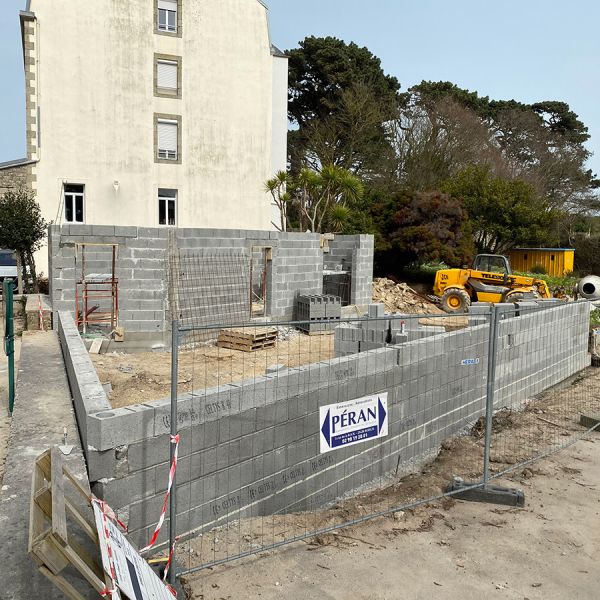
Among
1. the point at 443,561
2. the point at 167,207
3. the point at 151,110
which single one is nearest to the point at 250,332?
the point at 443,561

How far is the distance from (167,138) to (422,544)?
75.9ft

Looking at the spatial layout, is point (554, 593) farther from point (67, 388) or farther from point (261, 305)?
point (261, 305)

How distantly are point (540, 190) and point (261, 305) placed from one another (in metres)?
30.7

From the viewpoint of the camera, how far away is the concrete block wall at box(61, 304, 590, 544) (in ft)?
14.9

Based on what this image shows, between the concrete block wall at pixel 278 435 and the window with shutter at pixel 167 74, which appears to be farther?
the window with shutter at pixel 167 74

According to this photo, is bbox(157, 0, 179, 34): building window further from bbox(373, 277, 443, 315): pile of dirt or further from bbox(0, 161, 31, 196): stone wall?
bbox(373, 277, 443, 315): pile of dirt

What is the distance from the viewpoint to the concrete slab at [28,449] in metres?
3.47

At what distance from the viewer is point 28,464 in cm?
484

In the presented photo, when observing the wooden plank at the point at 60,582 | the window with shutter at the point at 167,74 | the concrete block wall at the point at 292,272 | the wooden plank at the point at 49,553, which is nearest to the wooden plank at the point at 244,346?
the concrete block wall at the point at 292,272

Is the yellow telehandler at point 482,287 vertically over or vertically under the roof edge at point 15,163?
under

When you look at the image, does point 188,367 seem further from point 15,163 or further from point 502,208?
point 502,208

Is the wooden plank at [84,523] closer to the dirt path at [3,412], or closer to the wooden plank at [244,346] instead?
the dirt path at [3,412]

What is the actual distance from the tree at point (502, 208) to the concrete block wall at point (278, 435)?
24.5 metres

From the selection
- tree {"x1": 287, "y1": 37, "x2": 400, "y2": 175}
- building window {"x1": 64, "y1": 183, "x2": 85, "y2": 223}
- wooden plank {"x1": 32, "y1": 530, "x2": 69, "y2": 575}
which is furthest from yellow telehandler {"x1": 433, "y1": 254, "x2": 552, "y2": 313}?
tree {"x1": 287, "y1": 37, "x2": 400, "y2": 175}
